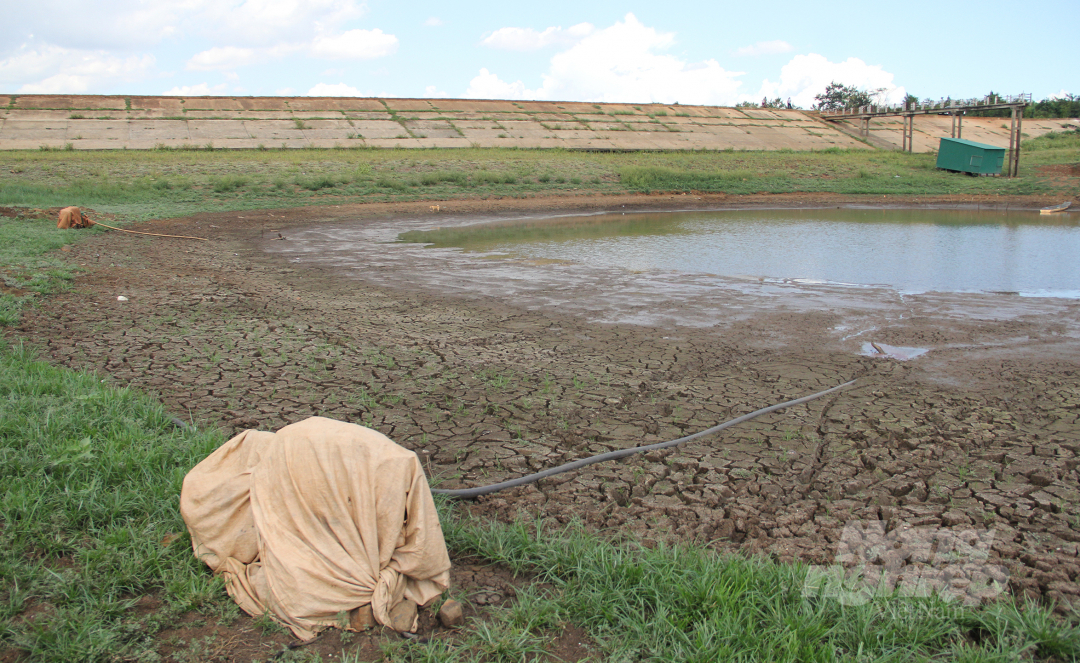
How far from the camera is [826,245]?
14.7 meters

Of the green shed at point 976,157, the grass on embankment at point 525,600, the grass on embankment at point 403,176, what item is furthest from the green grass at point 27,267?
the green shed at point 976,157

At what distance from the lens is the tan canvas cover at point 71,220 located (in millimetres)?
14109

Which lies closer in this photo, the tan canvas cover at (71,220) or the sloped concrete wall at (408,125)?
the tan canvas cover at (71,220)

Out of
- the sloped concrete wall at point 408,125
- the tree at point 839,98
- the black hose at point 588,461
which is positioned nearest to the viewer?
the black hose at point 588,461

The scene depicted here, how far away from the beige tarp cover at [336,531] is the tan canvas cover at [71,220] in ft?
46.3

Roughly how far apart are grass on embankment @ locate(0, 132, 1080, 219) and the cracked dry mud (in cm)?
1266

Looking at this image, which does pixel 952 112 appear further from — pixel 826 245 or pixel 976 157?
pixel 826 245

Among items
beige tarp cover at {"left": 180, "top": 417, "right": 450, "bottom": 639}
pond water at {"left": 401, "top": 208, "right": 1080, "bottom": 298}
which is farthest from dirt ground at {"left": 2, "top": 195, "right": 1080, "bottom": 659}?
pond water at {"left": 401, "top": 208, "right": 1080, "bottom": 298}

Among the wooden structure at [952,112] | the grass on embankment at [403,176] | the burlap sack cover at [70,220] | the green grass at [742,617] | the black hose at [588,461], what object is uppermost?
the wooden structure at [952,112]

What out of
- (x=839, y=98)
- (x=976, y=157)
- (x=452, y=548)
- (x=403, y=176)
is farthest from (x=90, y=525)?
(x=839, y=98)

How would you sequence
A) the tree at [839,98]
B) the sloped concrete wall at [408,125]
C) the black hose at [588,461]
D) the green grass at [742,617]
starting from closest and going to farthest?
A: the green grass at [742,617]
the black hose at [588,461]
the sloped concrete wall at [408,125]
the tree at [839,98]

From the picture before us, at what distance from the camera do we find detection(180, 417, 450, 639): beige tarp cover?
8.96ft

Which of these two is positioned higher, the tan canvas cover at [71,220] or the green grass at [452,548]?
the tan canvas cover at [71,220]

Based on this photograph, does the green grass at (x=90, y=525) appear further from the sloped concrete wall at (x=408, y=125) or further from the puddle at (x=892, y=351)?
the sloped concrete wall at (x=408, y=125)
